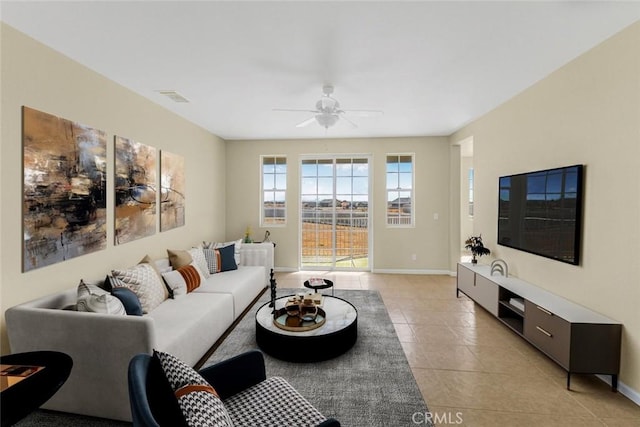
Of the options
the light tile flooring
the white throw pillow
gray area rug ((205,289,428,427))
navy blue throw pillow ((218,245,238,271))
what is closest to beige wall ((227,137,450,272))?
navy blue throw pillow ((218,245,238,271))

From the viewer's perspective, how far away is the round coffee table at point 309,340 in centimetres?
263

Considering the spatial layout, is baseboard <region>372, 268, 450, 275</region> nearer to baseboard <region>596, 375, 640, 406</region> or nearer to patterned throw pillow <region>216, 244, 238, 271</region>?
patterned throw pillow <region>216, 244, 238, 271</region>

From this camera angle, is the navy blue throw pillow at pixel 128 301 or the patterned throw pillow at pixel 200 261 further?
the patterned throw pillow at pixel 200 261

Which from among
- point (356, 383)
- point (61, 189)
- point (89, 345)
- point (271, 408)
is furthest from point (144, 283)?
point (356, 383)

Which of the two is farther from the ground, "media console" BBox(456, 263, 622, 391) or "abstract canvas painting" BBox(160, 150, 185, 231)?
"abstract canvas painting" BBox(160, 150, 185, 231)

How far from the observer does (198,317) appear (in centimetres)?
268

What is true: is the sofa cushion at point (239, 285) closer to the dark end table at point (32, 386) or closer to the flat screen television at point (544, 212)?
the dark end table at point (32, 386)

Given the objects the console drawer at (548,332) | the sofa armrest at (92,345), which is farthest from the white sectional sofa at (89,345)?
the console drawer at (548,332)

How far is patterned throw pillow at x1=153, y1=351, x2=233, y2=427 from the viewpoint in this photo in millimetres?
1098

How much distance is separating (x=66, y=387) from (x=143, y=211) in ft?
6.47

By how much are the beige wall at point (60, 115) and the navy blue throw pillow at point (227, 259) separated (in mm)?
650

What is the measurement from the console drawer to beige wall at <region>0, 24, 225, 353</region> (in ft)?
13.4

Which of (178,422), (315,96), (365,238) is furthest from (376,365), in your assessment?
(365,238)

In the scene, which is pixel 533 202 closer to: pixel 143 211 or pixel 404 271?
pixel 404 271
